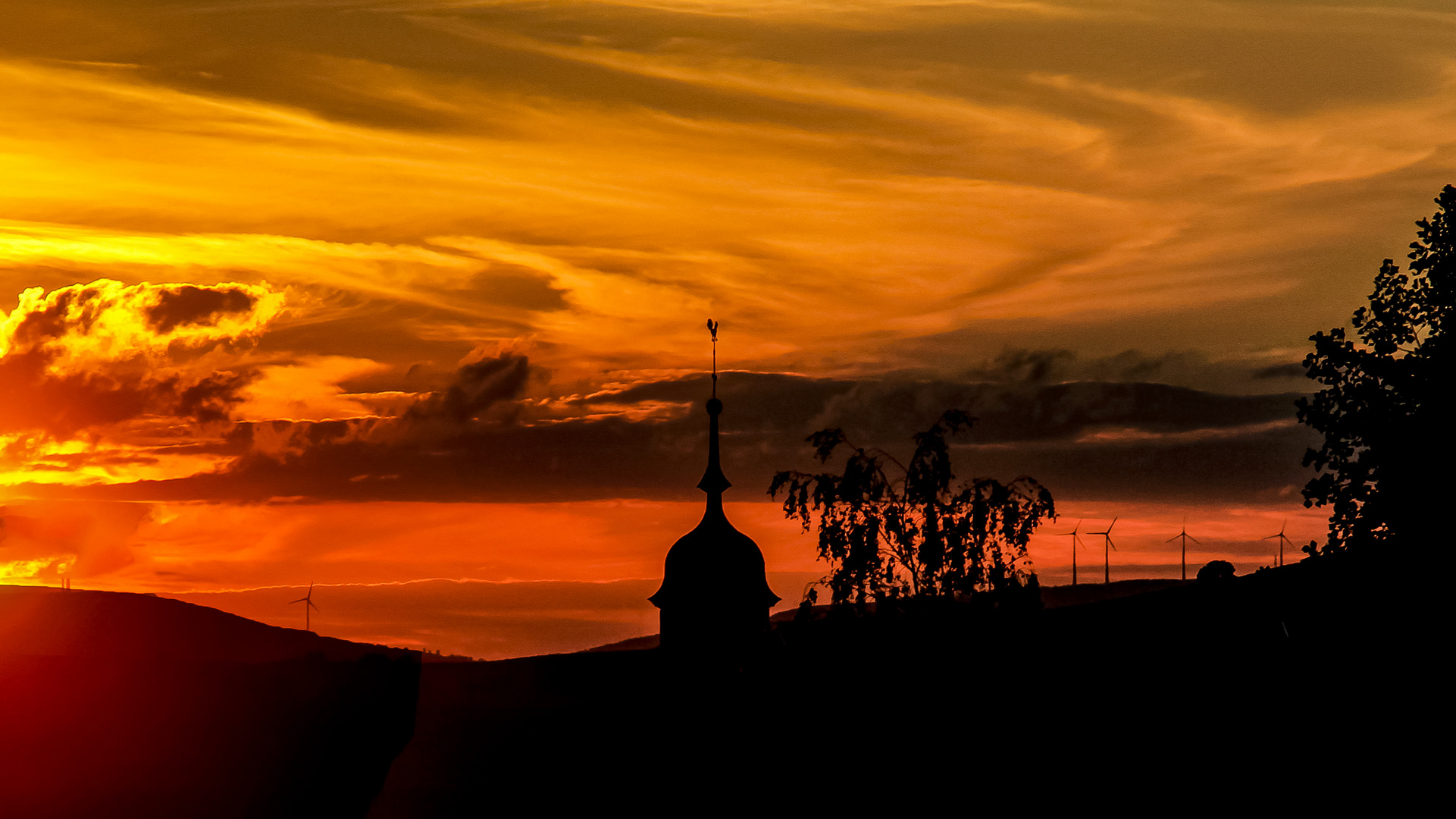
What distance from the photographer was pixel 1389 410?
1772 inches

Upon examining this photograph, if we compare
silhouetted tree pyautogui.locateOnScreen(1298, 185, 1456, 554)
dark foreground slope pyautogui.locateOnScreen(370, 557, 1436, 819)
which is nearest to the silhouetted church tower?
dark foreground slope pyautogui.locateOnScreen(370, 557, 1436, 819)

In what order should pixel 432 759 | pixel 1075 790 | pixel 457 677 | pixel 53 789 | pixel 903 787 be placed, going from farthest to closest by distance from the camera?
pixel 457 677, pixel 432 759, pixel 903 787, pixel 1075 790, pixel 53 789

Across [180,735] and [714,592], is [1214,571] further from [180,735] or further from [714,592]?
[180,735]

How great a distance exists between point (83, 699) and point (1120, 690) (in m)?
27.3

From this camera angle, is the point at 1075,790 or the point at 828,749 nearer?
the point at 1075,790

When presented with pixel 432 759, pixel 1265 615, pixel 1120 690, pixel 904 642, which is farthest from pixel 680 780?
pixel 432 759

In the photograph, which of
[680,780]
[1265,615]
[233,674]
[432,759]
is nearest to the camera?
[233,674]

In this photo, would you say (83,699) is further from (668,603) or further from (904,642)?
(668,603)

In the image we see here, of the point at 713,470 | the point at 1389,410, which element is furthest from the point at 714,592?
the point at 1389,410

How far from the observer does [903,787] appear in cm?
4059

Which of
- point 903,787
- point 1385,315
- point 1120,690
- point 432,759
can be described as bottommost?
point 432,759

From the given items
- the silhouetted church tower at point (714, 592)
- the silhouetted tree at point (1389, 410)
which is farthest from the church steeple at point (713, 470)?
the silhouetted tree at point (1389, 410)

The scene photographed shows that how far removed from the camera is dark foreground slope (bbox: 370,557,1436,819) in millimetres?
36625

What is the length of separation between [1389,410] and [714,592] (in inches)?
1095
